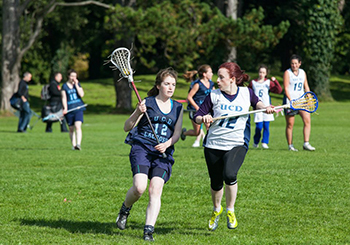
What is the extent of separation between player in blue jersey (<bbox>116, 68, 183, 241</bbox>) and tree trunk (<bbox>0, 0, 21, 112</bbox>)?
1041 inches

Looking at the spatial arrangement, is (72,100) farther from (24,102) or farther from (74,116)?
(24,102)

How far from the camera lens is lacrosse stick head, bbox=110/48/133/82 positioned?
6180mm

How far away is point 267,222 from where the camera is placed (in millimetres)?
6359

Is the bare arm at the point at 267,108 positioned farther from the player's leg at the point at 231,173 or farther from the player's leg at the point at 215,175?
the player's leg at the point at 215,175

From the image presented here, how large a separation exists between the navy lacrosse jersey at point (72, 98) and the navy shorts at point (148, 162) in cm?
781

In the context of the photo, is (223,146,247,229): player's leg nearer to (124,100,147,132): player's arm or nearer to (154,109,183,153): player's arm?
(154,109,183,153): player's arm

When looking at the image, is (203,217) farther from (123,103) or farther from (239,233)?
(123,103)

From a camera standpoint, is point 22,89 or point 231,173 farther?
point 22,89

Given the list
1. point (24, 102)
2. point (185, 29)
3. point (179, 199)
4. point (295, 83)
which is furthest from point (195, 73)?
point (185, 29)

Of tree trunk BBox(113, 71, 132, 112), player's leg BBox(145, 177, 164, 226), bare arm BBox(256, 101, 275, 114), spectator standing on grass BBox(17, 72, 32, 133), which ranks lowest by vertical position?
tree trunk BBox(113, 71, 132, 112)

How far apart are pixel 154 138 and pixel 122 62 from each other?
978 millimetres

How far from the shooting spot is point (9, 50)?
3119 centimetres

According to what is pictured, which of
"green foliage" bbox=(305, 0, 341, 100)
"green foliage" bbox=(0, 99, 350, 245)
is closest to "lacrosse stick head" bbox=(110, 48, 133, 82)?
"green foliage" bbox=(0, 99, 350, 245)

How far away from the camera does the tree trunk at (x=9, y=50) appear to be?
3048cm
